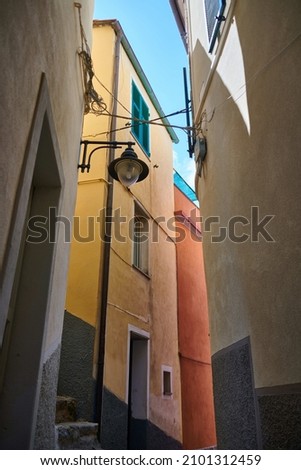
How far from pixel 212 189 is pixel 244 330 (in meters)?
2.02

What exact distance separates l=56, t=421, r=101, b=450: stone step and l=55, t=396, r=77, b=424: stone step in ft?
2.15

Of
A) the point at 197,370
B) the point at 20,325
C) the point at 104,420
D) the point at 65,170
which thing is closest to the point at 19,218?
the point at 20,325

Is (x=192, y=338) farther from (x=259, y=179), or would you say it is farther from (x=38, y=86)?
(x=38, y=86)

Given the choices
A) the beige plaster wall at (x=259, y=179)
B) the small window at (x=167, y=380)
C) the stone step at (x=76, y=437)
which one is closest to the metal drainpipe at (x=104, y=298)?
the stone step at (x=76, y=437)

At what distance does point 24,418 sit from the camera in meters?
2.69

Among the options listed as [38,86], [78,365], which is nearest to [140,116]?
[78,365]

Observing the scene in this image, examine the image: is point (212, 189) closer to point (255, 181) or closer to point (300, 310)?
point (255, 181)

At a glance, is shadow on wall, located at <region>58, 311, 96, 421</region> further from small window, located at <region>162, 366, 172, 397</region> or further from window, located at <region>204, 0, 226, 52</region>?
window, located at <region>204, 0, 226, 52</region>

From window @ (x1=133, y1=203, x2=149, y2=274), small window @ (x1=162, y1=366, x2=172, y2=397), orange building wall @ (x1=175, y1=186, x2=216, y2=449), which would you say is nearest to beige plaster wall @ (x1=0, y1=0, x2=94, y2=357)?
window @ (x1=133, y1=203, x2=149, y2=274)

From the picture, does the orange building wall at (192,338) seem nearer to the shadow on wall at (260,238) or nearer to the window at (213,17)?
the shadow on wall at (260,238)

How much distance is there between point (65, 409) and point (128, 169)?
341 centimetres

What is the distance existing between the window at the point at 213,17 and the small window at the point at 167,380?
6351 millimetres

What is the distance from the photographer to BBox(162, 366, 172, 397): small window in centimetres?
814

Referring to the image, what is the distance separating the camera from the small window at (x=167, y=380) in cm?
814
